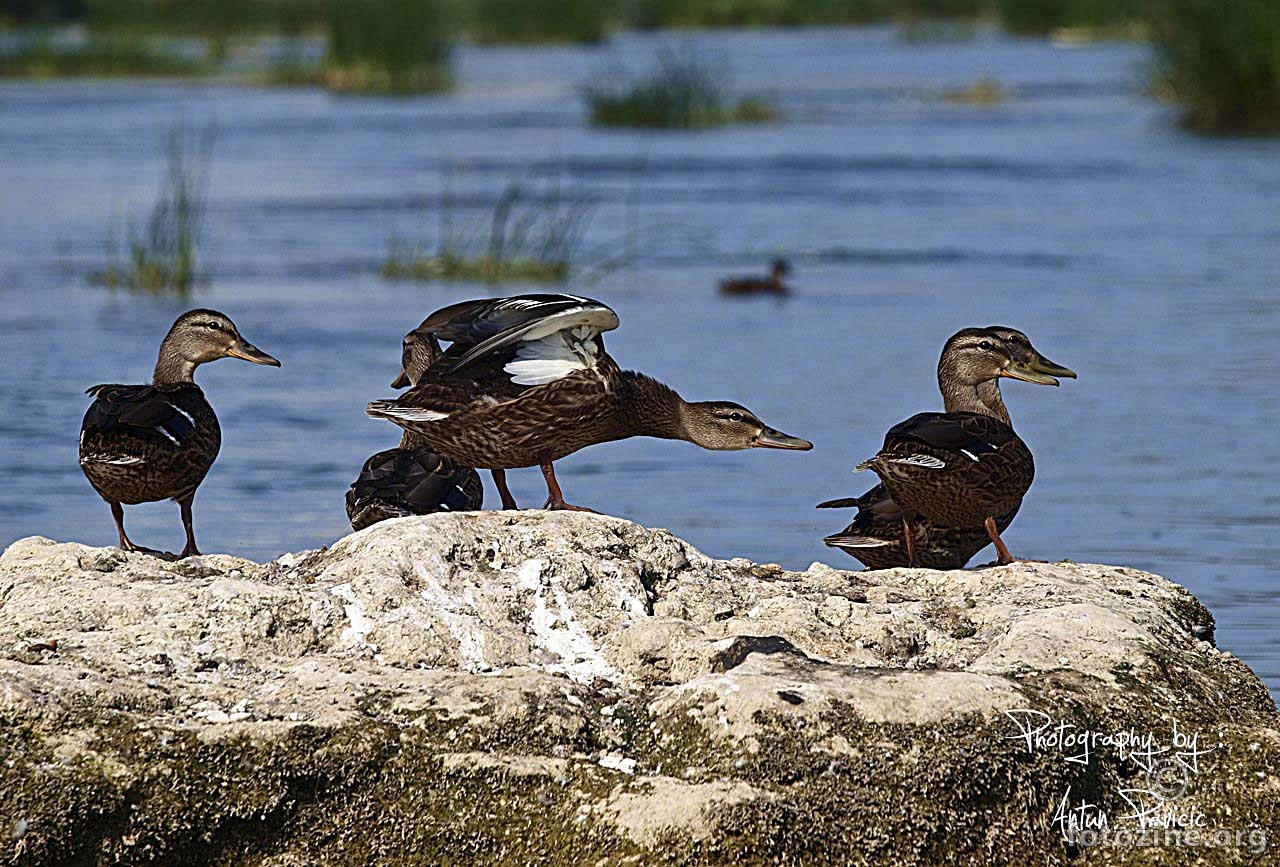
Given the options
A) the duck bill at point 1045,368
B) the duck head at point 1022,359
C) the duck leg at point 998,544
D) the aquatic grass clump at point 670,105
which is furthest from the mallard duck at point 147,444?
the aquatic grass clump at point 670,105

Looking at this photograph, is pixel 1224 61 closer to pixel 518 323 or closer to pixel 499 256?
pixel 499 256

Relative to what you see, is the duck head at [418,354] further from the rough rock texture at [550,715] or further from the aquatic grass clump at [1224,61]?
the aquatic grass clump at [1224,61]

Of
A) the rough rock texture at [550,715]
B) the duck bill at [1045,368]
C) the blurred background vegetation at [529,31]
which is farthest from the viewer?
the blurred background vegetation at [529,31]

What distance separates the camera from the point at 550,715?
4.96 meters

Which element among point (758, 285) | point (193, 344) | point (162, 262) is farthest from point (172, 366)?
point (162, 262)

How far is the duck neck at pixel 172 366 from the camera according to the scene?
8.01 meters

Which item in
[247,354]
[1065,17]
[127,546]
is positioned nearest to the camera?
[127,546]

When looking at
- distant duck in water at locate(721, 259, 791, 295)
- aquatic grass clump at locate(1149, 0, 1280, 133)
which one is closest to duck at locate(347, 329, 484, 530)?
distant duck in water at locate(721, 259, 791, 295)

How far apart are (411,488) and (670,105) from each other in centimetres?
2854

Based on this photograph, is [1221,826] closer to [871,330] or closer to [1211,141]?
[871,330]

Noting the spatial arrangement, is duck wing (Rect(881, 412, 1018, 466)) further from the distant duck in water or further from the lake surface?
the distant duck in water

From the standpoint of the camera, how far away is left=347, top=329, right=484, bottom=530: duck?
23.2ft

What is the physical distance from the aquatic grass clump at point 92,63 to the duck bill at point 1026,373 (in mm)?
42672

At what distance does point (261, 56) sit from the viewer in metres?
56.9
